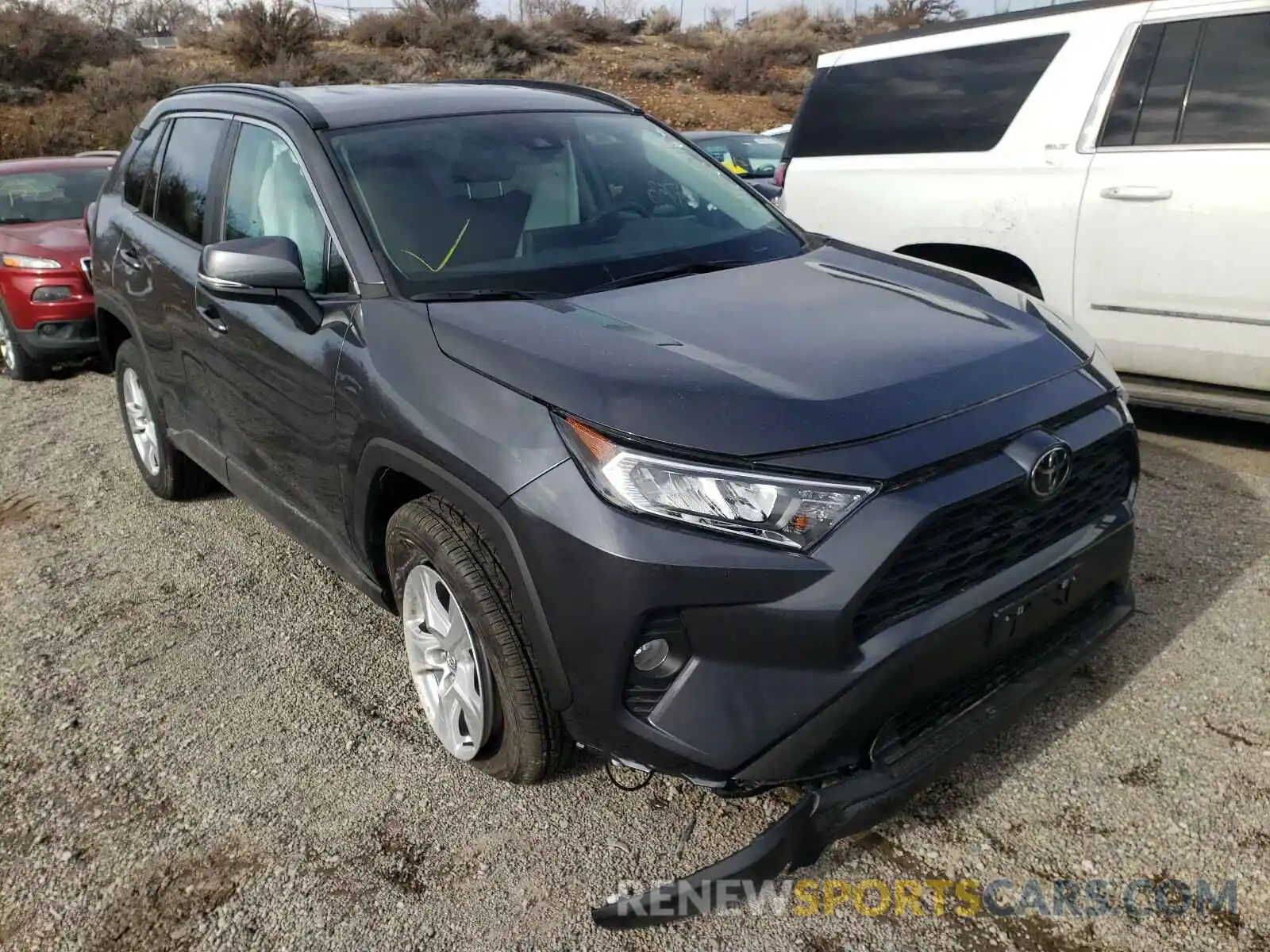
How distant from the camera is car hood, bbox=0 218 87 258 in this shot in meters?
7.34

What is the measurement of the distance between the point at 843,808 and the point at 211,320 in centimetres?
272

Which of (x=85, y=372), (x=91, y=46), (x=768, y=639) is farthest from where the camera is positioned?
(x=91, y=46)

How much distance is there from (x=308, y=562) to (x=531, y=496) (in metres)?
2.33

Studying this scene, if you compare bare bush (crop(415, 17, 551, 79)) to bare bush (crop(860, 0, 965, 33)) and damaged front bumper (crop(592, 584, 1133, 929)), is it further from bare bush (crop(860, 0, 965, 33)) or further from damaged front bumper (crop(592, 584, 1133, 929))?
damaged front bumper (crop(592, 584, 1133, 929))

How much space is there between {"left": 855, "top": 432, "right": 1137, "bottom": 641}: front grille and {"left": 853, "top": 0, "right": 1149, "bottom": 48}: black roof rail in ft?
10.3

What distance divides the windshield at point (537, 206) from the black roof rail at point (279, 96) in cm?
15

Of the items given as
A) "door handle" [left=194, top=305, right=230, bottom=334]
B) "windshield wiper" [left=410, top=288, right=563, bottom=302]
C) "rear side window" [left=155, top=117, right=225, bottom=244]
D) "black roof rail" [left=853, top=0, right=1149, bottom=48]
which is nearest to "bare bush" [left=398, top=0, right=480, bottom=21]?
"black roof rail" [left=853, top=0, right=1149, bottom=48]

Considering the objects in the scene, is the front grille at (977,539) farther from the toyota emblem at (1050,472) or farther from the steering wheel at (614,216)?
the steering wheel at (614,216)

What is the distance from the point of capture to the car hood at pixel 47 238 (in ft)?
24.1

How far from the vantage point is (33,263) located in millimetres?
7262

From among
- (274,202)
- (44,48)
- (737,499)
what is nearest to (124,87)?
(44,48)

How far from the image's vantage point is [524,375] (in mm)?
2355

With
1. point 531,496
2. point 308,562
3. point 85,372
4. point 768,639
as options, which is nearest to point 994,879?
point 768,639

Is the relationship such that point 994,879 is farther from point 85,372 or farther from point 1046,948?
point 85,372
